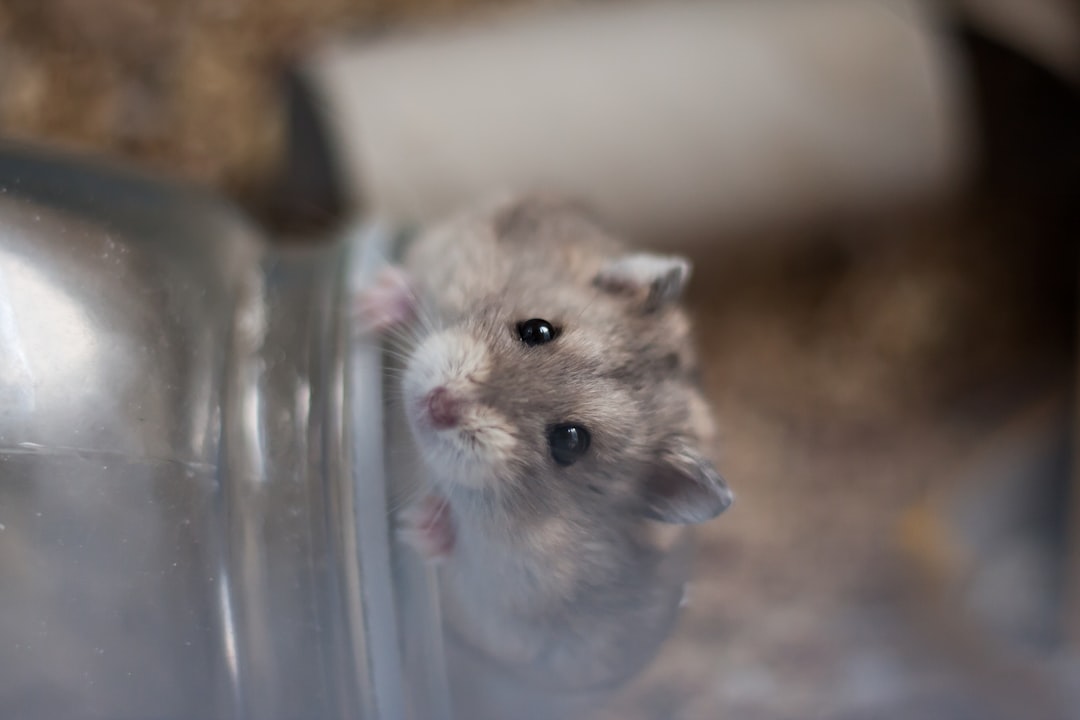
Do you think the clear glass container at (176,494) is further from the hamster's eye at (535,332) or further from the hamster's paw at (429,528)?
the hamster's eye at (535,332)

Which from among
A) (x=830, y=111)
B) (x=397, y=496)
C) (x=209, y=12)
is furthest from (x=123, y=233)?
(x=830, y=111)

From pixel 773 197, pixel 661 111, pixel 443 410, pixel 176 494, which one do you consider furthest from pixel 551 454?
pixel 773 197

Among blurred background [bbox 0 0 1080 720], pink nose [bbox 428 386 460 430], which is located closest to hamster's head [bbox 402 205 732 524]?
pink nose [bbox 428 386 460 430]

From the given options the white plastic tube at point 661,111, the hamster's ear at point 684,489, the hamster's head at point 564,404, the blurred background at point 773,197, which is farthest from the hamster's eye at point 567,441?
the white plastic tube at point 661,111

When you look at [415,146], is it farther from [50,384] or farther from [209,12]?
[50,384]

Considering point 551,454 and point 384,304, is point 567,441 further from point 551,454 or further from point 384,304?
point 384,304

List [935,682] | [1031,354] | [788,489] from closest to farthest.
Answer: [935,682], [788,489], [1031,354]
